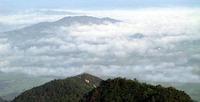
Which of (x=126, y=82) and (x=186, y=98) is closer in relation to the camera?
(x=186, y=98)

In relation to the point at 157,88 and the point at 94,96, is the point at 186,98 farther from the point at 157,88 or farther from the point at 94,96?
the point at 94,96

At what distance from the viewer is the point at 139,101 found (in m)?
128

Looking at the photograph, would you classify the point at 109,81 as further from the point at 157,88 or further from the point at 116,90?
the point at 157,88

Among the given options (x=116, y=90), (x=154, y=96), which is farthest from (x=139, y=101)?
(x=116, y=90)

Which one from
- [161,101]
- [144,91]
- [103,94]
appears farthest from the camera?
[103,94]

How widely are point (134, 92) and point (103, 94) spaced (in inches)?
370

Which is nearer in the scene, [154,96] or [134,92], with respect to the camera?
[154,96]

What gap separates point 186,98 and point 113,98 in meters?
18.7

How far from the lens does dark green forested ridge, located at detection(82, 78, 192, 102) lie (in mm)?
126000

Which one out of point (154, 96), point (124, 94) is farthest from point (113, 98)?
point (154, 96)

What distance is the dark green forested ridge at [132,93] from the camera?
126000 millimetres

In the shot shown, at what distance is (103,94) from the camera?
14075cm

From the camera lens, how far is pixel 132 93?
13488 centimetres

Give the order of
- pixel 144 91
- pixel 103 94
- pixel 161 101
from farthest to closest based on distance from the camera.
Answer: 1. pixel 103 94
2. pixel 144 91
3. pixel 161 101
